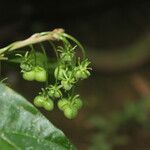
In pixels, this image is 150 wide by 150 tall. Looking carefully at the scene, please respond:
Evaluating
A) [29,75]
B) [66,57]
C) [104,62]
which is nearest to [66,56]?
[66,57]

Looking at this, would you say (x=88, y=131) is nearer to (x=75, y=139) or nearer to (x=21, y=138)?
(x=75, y=139)

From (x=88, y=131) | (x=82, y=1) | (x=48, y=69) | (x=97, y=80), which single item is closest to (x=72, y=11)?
(x=82, y=1)

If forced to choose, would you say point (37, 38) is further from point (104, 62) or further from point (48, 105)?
point (104, 62)

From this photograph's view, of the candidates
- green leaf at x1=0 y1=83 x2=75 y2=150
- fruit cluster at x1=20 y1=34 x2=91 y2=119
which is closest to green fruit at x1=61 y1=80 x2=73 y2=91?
fruit cluster at x1=20 y1=34 x2=91 y2=119

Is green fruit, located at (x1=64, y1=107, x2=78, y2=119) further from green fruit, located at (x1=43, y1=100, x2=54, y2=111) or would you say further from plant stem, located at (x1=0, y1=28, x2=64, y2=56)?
plant stem, located at (x1=0, y1=28, x2=64, y2=56)

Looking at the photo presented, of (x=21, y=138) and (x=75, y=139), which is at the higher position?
(x=21, y=138)

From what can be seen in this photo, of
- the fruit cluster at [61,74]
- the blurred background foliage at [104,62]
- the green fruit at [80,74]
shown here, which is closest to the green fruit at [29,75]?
the fruit cluster at [61,74]

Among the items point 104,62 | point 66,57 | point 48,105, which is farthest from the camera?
point 104,62
